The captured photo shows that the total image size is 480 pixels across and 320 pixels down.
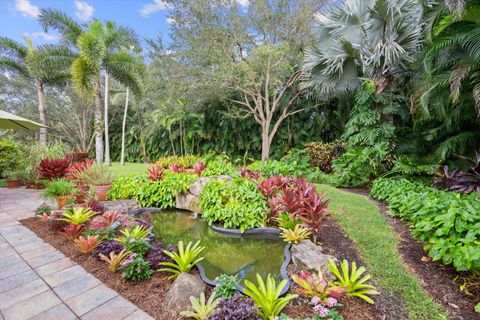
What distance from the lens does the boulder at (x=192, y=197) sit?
177 inches

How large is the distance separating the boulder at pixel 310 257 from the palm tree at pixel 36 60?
10325 mm

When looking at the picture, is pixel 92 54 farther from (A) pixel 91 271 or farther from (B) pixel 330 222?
(B) pixel 330 222

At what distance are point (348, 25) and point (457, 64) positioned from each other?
2.80 metres

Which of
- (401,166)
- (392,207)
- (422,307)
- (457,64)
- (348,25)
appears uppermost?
(348,25)

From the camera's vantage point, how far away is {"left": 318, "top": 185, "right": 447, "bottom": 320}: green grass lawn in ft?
6.15

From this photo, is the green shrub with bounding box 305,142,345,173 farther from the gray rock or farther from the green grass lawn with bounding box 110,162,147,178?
the green grass lawn with bounding box 110,162,147,178

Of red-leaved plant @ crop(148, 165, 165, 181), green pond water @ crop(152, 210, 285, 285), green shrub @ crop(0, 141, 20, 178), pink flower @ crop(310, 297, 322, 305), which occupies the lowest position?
green pond water @ crop(152, 210, 285, 285)

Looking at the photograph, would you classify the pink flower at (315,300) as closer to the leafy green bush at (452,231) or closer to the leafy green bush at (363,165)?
the leafy green bush at (452,231)

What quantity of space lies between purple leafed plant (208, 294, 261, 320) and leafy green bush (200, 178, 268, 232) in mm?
1780

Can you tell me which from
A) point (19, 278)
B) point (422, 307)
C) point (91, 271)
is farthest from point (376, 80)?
point (19, 278)

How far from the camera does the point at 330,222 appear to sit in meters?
3.46

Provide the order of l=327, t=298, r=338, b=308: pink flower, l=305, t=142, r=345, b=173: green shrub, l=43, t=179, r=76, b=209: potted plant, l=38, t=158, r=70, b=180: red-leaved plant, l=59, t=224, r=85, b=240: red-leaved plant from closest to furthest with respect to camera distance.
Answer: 1. l=327, t=298, r=338, b=308: pink flower
2. l=59, t=224, r=85, b=240: red-leaved plant
3. l=43, t=179, r=76, b=209: potted plant
4. l=38, t=158, r=70, b=180: red-leaved plant
5. l=305, t=142, r=345, b=173: green shrub

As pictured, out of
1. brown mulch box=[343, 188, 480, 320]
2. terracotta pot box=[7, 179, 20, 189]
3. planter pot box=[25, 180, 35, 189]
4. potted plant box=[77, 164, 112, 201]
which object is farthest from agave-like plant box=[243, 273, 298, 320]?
terracotta pot box=[7, 179, 20, 189]

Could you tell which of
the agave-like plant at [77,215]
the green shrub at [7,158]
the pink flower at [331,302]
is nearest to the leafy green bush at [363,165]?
the pink flower at [331,302]
